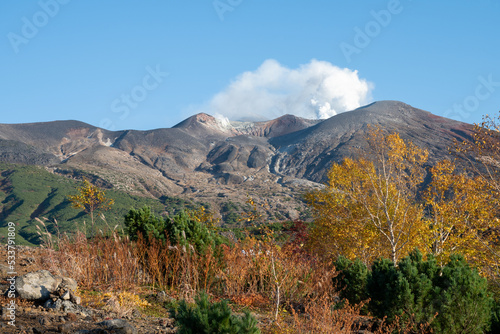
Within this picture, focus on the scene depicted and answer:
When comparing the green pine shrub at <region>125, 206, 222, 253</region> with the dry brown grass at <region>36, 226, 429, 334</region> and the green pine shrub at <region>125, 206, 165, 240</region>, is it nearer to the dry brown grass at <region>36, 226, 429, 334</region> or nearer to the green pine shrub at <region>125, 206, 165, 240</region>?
the green pine shrub at <region>125, 206, 165, 240</region>

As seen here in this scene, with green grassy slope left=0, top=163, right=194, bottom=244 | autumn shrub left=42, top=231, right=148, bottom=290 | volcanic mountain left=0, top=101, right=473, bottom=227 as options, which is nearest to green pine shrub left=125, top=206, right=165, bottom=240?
autumn shrub left=42, top=231, right=148, bottom=290

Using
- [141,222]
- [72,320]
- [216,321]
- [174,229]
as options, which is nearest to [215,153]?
[141,222]

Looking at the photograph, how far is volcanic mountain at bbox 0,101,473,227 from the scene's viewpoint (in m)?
Result: 99.8

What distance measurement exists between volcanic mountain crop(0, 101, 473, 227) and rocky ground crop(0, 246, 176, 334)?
74963 millimetres

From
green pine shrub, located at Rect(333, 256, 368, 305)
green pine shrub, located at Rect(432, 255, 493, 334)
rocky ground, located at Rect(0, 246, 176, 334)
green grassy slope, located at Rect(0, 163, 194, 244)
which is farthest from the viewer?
green grassy slope, located at Rect(0, 163, 194, 244)

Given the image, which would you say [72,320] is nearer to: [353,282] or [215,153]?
[353,282]

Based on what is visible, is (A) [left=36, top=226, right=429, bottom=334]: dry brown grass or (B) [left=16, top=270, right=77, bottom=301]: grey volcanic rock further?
(A) [left=36, top=226, right=429, bottom=334]: dry brown grass

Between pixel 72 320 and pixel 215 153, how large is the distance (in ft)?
470

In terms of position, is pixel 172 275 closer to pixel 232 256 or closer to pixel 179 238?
pixel 179 238

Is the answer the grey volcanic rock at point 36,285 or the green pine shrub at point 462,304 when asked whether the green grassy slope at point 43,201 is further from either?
the green pine shrub at point 462,304

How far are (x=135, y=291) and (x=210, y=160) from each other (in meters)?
137

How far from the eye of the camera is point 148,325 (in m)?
5.14

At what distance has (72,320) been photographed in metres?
4.86

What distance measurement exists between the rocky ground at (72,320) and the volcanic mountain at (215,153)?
75.0m
